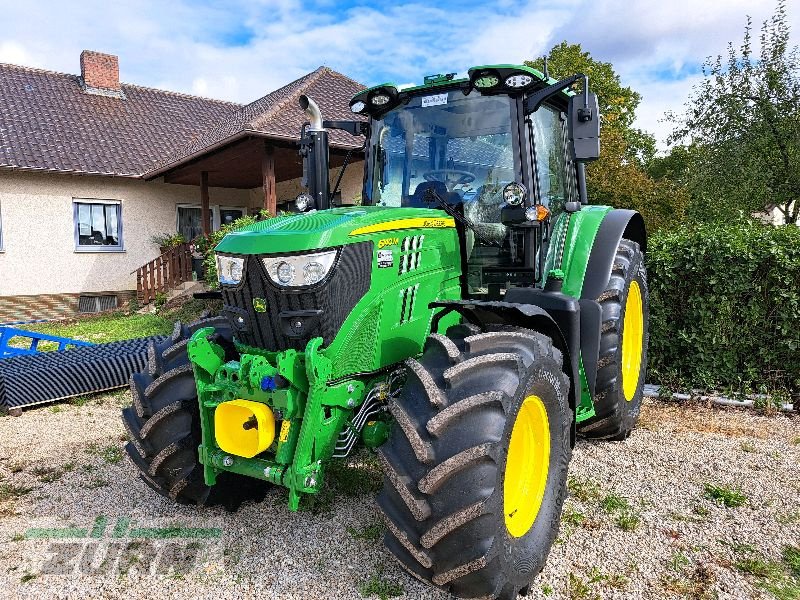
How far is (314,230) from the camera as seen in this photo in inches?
105

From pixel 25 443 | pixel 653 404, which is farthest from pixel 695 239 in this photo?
pixel 25 443

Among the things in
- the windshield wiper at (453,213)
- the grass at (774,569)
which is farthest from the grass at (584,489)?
the windshield wiper at (453,213)

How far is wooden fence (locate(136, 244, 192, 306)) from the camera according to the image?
1393cm

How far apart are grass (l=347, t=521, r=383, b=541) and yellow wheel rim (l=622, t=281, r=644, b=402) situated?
2.29m

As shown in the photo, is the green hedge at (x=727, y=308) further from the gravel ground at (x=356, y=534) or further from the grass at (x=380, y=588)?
the grass at (x=380, y=588)

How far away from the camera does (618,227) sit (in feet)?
13.8

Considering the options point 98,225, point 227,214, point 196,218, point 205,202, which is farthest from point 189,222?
point 98,225

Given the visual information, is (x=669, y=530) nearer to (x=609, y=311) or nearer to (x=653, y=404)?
(x=609, y=311)

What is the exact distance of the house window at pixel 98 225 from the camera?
14227 millimetres

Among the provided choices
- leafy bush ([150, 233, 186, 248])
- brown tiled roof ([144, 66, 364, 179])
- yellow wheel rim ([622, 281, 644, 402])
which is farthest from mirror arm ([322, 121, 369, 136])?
leafy bush ([150, 233, 186, 248])

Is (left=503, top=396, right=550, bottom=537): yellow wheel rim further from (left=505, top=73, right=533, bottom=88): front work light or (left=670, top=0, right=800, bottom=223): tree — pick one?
(left=670, top=0, right=800, bottom=223): tree

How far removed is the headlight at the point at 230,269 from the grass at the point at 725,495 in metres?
2.93

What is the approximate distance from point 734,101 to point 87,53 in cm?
1575

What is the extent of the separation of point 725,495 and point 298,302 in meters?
2.70
